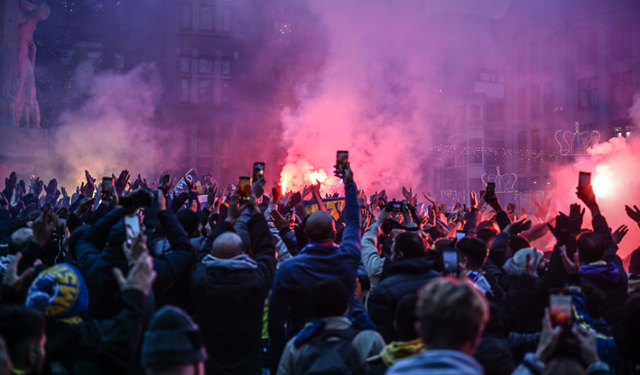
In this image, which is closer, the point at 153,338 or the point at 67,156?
the point at 153,338

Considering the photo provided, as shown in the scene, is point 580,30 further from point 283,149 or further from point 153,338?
point 153,338

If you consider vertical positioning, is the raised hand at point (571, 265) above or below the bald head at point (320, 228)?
below

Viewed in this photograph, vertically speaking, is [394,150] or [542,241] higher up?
[394,150]

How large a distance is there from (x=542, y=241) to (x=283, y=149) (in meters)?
19.2

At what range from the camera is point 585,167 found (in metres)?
25.1

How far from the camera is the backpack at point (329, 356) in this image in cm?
266

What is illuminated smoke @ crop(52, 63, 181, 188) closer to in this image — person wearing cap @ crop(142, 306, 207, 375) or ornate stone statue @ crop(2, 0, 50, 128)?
ornate stone statue @ crop(2, 0, 50, 128)

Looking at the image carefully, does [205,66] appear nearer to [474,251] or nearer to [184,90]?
[184,90]

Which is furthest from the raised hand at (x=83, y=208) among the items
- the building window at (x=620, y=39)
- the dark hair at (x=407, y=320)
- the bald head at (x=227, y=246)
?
the building window at (x=620, y=39)

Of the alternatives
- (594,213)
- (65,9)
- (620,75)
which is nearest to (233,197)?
(594,213)

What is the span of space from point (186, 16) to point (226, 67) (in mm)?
3245

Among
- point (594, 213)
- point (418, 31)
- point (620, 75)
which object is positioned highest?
point (418, 31)

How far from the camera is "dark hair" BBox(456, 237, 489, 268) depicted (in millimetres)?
3820

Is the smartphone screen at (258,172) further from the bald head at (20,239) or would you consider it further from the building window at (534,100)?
the building window at (534,100)
